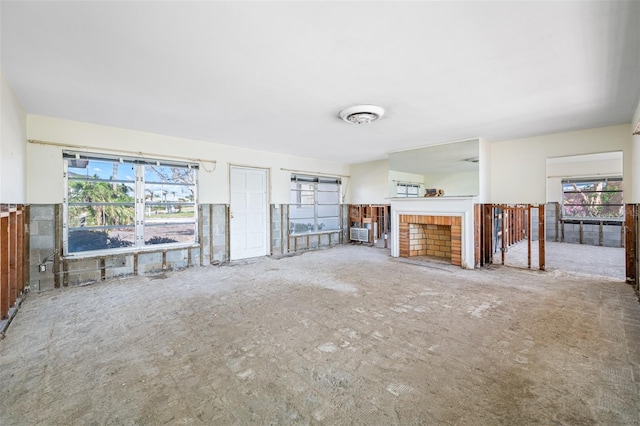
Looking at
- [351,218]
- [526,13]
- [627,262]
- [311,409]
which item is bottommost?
[311,409]

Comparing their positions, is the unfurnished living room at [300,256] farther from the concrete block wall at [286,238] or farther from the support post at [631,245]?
the concrete block wall at [286,238]

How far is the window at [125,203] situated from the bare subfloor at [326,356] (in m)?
1.06

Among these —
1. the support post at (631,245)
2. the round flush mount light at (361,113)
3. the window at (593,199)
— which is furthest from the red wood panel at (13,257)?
the window at (593,199)

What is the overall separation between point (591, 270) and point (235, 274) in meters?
6.47

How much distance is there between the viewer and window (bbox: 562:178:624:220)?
8387 millimetres

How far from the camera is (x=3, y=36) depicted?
7.25 ft

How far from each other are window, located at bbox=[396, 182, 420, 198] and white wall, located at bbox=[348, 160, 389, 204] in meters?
1.35

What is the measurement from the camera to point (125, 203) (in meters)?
4.88

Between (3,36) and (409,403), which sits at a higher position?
(3,36)

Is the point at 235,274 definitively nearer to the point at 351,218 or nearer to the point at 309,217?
the point at 309,217

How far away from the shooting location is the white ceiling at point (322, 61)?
196 cm

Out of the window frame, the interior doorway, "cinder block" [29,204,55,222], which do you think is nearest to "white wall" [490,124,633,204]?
the interior doorway

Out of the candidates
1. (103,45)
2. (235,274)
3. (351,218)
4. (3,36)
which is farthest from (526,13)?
(351,218)

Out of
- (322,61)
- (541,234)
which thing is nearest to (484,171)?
(541,234)
